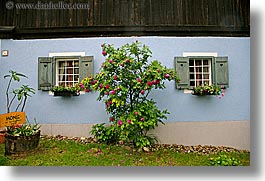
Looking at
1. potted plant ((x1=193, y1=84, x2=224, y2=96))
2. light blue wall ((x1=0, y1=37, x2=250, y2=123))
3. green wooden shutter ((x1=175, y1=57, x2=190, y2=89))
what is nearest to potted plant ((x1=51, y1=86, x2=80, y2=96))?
light blue wall ((x1=0, y1=37, x2=250, y2=123))

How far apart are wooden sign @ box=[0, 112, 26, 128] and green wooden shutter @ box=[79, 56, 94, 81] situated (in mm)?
476

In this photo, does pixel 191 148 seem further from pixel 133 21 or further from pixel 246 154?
pixel 133 21

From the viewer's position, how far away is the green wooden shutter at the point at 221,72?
180cm

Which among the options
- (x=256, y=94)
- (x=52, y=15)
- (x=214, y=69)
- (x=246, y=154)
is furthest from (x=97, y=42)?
(x=246, y=154)

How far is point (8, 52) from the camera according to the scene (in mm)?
1857

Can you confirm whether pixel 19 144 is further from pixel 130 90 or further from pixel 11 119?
pixel 130 90

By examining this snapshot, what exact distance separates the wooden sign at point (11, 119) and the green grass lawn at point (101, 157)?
0.48ft

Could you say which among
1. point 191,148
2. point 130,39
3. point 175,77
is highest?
point 130,39

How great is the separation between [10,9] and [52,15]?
0.29m

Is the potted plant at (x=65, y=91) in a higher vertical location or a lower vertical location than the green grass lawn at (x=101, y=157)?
higher

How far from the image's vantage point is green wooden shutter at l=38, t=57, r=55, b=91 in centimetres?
186

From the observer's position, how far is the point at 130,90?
1874 millimetres

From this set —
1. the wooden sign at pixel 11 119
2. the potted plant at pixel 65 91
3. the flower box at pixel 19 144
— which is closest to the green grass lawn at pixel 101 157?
the flower box at pixel 19 144

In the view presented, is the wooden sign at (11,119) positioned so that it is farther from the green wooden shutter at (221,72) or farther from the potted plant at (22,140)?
the green wooden shutter at (221,72)
